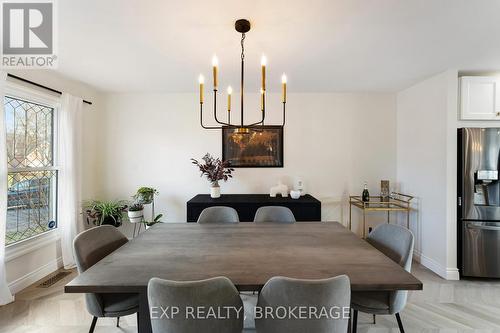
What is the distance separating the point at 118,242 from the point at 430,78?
13.2 ft

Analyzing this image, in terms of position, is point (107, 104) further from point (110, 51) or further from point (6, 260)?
point (6, 260)

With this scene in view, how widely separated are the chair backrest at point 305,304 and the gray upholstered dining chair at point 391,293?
553 mm

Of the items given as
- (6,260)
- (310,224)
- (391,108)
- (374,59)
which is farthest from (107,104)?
(391,108)

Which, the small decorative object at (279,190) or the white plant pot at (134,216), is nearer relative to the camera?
the white plant pot at (134,216)

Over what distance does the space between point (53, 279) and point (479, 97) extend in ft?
18.1

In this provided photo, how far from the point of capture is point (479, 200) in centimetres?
259

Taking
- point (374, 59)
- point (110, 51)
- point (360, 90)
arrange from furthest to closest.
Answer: point (360, 90) → point (374, 59) → point (110, 51)

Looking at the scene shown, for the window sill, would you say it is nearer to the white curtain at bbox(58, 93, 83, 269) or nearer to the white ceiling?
the white curtain at bbox(58, 93, 83, 269)

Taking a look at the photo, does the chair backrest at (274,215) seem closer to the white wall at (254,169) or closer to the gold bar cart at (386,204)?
the white wall at (254,169)

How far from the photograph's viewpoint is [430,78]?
2.96 meters

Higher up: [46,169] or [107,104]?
[107,104]

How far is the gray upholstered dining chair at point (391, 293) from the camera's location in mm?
1492

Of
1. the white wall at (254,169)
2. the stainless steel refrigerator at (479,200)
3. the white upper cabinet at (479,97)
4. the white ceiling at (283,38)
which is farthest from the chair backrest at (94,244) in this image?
the white upper cabinet at (479,97)

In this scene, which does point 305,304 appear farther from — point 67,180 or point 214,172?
point 67,180
